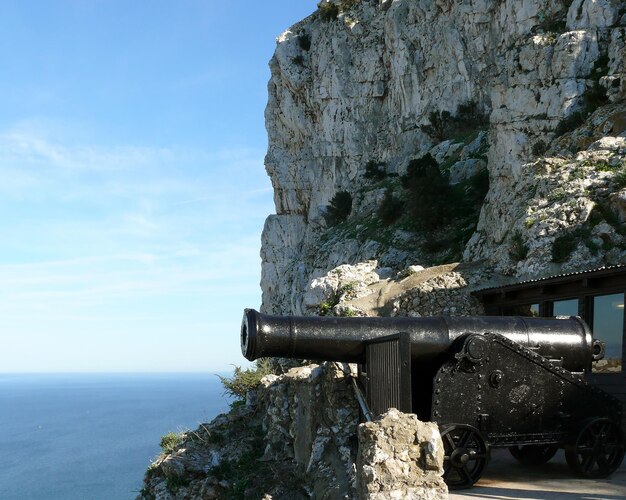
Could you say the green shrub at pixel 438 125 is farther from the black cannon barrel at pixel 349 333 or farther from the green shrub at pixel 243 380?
the black cannon barrel at pixel 349 333

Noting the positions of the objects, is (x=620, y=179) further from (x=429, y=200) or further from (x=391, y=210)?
(x=391, y=210)

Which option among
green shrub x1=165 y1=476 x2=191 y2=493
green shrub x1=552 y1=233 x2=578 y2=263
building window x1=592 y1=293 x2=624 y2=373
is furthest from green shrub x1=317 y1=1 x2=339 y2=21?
building window x1=592 y1=293 x2=624 y2=373

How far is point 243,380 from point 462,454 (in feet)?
37.2

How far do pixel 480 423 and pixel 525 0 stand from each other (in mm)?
33359

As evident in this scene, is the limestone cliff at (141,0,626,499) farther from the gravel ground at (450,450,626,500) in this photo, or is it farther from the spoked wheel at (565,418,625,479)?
the spoked wheel at (565,418,625,479)

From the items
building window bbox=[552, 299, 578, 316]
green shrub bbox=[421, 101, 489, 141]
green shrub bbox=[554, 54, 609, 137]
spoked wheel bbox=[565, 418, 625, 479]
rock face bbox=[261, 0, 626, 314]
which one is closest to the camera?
spoked wheel bbox=[565, 418, 625, 479]

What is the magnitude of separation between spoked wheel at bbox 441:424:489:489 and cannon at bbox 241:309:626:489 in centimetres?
1

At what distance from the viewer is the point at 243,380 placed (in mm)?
18531

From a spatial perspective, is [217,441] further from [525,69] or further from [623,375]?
[525,69]

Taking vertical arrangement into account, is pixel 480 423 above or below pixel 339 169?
below

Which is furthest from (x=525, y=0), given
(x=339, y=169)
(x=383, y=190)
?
(x=339, y=169)

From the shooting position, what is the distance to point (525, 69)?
2734 centimetres

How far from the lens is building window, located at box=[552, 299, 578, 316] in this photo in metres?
12.4

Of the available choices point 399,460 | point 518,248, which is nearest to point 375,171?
point 518,248
